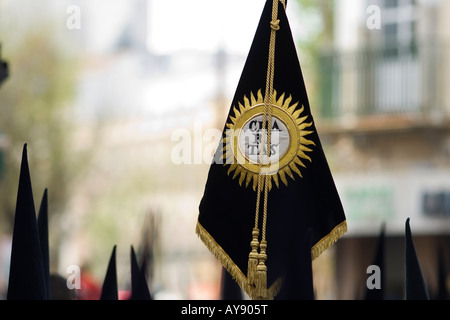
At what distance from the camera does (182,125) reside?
2056 centimetres

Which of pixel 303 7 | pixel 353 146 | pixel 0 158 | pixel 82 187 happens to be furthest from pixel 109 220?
pixel 0 158

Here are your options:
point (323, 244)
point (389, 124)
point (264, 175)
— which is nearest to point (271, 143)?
point (264, 175)

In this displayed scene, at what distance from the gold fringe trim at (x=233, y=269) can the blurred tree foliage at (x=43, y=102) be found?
14.8m

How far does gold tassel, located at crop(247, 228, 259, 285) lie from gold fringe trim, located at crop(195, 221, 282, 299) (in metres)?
0.04

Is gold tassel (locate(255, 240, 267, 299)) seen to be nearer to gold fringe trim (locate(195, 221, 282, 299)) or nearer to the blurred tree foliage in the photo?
gold fringe trim (locate(195, 221, 282, 299))

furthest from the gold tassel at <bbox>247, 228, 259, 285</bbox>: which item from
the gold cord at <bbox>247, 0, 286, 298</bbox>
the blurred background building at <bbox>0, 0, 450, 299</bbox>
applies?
the blurred background building at <bbox>0, 0, 450, 299</bbox>

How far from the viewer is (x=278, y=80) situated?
14.9 feet

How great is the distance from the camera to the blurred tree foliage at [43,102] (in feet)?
64.5

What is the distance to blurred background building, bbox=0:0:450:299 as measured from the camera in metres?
14.8

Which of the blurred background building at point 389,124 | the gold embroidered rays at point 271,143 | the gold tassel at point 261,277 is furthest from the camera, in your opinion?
the blurred background building at point 389,124

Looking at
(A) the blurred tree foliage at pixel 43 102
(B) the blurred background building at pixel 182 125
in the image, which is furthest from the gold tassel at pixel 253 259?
(A) the blurred tree foliage at pixel 43 102

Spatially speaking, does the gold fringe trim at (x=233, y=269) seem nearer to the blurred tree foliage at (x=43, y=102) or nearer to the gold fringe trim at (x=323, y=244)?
the gold fringe trim at (x=323, y=244)

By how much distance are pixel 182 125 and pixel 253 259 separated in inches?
638

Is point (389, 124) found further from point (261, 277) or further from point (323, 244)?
point (261, 277)
